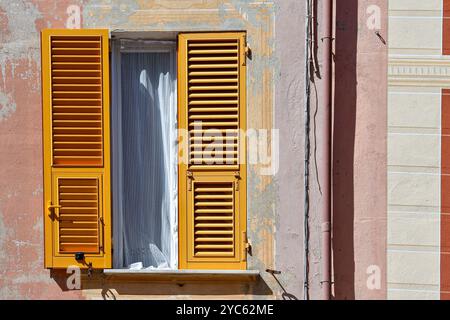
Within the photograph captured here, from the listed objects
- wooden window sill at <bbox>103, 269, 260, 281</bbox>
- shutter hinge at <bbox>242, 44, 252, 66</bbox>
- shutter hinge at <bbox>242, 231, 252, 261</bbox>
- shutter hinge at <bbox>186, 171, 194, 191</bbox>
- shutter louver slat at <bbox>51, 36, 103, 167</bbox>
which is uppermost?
shutter hinge at <bbox>242, 44, 252, 66</bbox>

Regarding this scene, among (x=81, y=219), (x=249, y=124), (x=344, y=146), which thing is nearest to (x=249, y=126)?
(x=249, y=124)

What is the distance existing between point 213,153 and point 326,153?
0.91m

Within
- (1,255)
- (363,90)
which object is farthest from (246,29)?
(1,255)

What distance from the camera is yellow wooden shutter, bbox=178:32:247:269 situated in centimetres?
746

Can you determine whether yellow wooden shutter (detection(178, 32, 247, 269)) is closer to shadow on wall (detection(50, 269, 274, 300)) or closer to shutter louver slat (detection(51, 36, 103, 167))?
shadow on wall (detection(50, 269, 274, 300))

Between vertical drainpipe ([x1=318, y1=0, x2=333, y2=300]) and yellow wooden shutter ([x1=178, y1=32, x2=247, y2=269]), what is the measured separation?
2.09 ft

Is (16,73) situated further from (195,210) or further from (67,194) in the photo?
(195,210)

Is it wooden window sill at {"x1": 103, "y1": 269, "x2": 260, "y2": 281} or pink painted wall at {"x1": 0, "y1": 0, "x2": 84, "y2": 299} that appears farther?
pink painted wall at {"x1": 0, "y1": 0, "x2": 84, "y2": 299}

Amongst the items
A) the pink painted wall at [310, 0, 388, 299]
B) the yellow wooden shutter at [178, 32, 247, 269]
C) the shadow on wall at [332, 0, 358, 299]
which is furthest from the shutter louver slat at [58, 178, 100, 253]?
the shadow on wall at [332, 0, 358, 299]

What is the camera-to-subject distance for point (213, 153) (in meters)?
7.47

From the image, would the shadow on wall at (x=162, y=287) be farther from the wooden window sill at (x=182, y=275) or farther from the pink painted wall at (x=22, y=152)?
the pink painted wall at (x=22, y=152)

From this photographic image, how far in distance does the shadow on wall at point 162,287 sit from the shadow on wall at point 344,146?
62cm

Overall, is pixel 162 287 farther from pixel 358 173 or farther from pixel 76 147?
pixel 358 173

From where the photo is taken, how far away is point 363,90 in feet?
24.6
